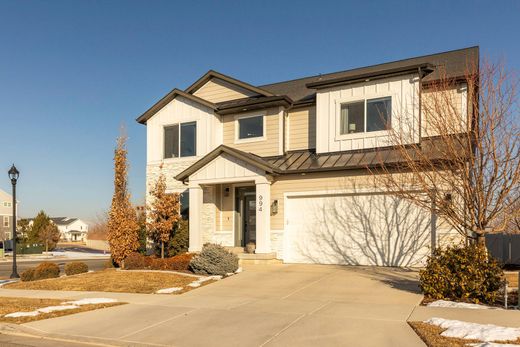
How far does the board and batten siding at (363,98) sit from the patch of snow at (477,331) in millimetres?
7516

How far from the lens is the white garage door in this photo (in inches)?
575

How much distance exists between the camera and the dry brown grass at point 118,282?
41.8ft

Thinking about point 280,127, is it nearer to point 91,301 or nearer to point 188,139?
point 188,139

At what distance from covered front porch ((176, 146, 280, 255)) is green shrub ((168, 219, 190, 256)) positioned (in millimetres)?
484

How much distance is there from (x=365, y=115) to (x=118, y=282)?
10.1 m

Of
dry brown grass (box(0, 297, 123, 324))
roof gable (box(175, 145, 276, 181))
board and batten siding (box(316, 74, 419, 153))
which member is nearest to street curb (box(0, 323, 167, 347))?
dry brown grass (box(0, 297, 123, 324))

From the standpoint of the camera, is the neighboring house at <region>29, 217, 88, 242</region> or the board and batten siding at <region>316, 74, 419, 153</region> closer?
the board and batten siding at <region>316, 74, 419, 153</region>

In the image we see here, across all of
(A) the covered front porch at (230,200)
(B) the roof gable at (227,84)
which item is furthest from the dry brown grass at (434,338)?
(B) the roof gable at (227,84)

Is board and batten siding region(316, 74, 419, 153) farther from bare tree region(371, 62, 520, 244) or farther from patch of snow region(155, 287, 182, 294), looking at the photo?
patch of snow region(155, 287, 182, 294)

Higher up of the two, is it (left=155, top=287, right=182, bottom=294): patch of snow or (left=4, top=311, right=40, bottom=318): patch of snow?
(left=4, top=311, right=40, bottom=318): patch of snow

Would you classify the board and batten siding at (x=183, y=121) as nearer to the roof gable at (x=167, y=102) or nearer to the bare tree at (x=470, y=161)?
the roof gable at (x=167, y=102)

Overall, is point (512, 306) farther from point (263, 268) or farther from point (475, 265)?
point (263, 268)

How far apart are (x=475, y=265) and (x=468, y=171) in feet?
7.91

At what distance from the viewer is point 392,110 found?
612 inches
